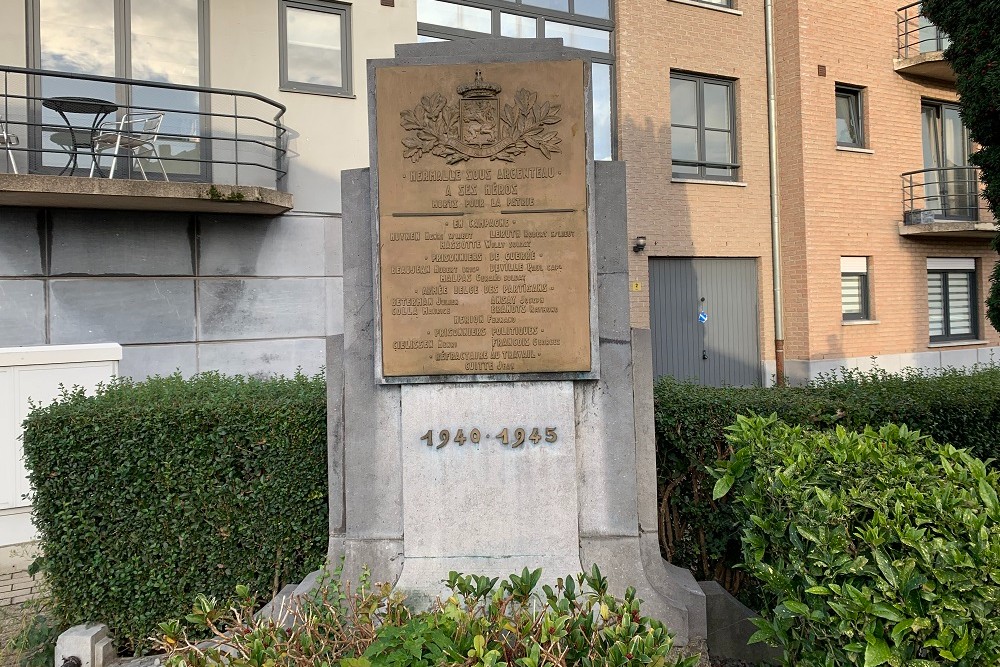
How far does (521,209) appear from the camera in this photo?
390 cm

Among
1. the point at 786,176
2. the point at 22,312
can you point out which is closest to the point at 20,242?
the point at 22,312

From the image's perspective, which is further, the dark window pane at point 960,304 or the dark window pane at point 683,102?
the dark window pane at point 960,304

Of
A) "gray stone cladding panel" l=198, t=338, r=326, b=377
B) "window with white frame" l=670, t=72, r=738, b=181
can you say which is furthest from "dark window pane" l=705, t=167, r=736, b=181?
"gray stone cladding panel" l=198, t=338, r=326, b=377

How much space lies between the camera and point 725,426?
450 cm

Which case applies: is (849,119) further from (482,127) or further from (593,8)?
(482,127)

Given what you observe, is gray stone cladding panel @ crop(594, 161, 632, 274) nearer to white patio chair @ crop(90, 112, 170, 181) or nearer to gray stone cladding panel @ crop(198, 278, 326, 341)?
white patio chair @ crop(90, 112, 170, 181)

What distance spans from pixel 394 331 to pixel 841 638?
2644 millimetres

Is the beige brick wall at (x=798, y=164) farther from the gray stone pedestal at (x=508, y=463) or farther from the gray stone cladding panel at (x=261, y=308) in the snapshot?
the gray stone pedestal at (x=508, y=463)

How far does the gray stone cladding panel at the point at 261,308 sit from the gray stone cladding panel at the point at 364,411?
23.8 ft

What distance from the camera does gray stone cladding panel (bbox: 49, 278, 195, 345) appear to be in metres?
9.45

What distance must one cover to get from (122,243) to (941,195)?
18.4 meters

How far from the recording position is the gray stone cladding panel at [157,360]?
9852 mm

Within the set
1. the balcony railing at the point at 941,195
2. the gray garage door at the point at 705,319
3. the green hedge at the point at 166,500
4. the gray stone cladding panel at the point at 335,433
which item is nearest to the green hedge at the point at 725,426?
the gray stone cladding panel at the point at 335,433

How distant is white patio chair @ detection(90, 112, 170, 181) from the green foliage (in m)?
9.25
